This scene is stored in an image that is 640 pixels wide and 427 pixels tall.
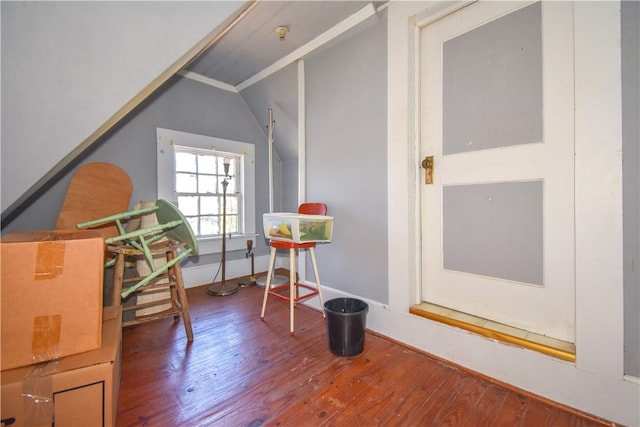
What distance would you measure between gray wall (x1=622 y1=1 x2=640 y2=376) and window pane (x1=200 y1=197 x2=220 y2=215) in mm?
3236

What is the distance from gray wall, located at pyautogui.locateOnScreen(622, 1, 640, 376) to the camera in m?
1.10

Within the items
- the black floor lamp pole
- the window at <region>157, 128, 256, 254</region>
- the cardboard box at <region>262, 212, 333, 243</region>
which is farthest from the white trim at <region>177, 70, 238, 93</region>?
the cardboard box at <region>262, 212, 333, 243</region>

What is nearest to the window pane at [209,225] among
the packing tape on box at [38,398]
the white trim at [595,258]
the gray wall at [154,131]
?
the gray wall at [154,131]

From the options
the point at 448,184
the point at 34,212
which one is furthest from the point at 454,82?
the point at 34,212

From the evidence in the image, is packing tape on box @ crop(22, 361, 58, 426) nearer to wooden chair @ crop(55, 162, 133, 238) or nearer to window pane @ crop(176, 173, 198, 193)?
wooden chair @ crop(55, 162, 133, 238)

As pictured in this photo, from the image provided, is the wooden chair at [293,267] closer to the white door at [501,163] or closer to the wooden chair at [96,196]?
the white door at [501,163]

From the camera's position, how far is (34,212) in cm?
220

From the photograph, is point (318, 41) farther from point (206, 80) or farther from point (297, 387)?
point (297, 387)

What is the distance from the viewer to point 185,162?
2.95 metres

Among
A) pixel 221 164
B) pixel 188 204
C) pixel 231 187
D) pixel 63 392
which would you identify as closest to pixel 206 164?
pixel 221 164

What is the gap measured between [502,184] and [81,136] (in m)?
2.25

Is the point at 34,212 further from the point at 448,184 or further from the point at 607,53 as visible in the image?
the point at 607,53

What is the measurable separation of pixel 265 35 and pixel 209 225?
203 cm

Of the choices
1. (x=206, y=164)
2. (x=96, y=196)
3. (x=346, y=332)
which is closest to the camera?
(x=346, y=332)
